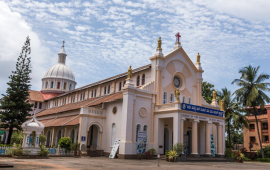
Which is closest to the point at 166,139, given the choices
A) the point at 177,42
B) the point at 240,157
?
the point at 240,157

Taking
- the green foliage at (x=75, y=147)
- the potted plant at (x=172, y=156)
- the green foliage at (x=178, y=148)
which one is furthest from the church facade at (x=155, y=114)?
the potted plant at (x=172, y=156)

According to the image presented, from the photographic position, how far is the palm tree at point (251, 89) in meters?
37.8

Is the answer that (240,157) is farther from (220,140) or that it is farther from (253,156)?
(253,156)

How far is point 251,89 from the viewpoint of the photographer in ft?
127

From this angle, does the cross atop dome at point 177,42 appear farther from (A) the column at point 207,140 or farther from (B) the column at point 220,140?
(B) the column at point 220,140

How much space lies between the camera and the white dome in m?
56.5

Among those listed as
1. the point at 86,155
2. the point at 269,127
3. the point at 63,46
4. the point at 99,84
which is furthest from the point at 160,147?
the point at 63,46

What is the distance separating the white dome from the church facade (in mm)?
22688

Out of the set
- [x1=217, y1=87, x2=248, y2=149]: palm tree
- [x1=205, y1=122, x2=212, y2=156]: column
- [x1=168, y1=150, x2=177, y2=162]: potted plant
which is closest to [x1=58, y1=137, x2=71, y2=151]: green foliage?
[x1=168, y1=150, x2=177, y2=162]: potted plant

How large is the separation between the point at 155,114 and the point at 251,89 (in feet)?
61.1

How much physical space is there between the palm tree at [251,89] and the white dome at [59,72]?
3428 cm

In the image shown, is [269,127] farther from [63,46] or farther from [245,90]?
[63,46]

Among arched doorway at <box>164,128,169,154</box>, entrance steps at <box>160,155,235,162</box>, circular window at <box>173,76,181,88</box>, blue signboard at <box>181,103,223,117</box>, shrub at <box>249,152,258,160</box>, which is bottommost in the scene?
shrub at <box>249,152,258,160</box>

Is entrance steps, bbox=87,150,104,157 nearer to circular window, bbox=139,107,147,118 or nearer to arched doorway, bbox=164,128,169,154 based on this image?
circular window, bbox=139,107,147,118
